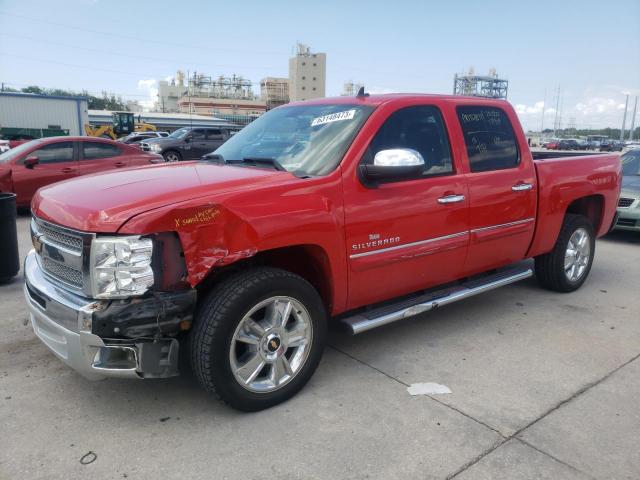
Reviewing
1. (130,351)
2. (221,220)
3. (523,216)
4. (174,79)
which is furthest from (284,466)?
(174,79)

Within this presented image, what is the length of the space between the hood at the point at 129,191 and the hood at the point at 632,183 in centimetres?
743

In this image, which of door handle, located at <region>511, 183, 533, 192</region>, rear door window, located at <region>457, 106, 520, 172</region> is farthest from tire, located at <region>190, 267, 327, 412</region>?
door handle, located at <region>511, 183, 533, 192</region>

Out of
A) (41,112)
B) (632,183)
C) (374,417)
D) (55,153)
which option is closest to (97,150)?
(55,153)

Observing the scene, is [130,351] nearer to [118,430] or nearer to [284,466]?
[118,430]

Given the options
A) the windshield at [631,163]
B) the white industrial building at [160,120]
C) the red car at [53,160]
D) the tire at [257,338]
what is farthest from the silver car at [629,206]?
→ the white industrial building at [160,120]

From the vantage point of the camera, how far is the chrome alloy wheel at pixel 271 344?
2.97 meters

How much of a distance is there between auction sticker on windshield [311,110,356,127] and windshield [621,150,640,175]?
7721 mm

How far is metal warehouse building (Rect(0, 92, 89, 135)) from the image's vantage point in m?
32.1

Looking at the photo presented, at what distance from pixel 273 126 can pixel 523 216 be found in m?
2.31

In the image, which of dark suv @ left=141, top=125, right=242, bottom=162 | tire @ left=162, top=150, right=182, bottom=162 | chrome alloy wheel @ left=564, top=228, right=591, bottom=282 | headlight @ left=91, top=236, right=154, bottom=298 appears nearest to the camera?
headlight @ left=91, top=236, right=154, bottom=298

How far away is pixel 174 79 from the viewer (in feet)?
479

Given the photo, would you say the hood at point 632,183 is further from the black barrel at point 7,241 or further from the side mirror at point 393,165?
the black barrel at point 7,241

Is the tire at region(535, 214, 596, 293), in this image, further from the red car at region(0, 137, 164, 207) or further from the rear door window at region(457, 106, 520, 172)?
the red car at region(0, 137, 164, 207)

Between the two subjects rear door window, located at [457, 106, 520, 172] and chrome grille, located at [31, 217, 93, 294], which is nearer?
chrome grille, located at [31, 217, 93, 294]
